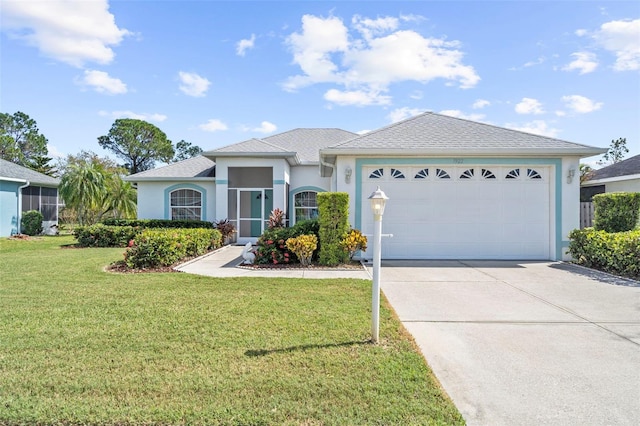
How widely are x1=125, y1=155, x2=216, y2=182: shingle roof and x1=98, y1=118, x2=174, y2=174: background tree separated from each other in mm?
29675

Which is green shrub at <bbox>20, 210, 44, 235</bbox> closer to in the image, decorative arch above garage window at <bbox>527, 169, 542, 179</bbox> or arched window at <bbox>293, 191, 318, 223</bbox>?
arched window at <bbox>293, 191, 318, 223</bbox>

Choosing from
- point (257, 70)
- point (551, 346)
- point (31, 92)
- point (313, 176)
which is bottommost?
point (551, 346)

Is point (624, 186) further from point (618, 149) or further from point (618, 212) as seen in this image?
point (618, 149)

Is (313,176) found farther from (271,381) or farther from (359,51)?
(271,381)

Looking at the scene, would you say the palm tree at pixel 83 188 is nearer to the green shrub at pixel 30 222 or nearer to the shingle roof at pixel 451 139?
the green shrub at pixel 30 222

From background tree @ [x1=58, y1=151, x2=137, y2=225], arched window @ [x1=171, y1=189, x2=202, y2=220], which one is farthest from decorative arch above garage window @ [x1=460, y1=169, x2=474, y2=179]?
background tree @ [x1=58, y1=151, x2=137, y2=225]

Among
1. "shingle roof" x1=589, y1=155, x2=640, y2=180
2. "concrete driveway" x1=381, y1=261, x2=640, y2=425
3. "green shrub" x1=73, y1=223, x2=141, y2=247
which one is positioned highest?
"shingle roof" x1=589, y1=155, x2=640, y2=180

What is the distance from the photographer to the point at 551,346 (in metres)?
3.97

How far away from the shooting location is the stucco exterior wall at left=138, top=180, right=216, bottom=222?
1681 centimetres

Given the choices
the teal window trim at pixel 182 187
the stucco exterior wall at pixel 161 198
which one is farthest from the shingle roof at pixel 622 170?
the teal window trim at pixel 182 187

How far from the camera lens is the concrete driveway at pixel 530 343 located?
2762 mm

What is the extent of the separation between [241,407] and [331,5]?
37.8 ft

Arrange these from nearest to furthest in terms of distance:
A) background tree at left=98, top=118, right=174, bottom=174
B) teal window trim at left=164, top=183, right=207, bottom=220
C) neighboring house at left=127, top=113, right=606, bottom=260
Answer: neighboring house at left=127, top=113, right=606, bottom=260
teal window trim at left=164, top=183, right=207, bottom=220
background tree at left=98, top=118, right=174, bottom=174

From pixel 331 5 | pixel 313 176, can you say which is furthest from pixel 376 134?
pixel 313 176
